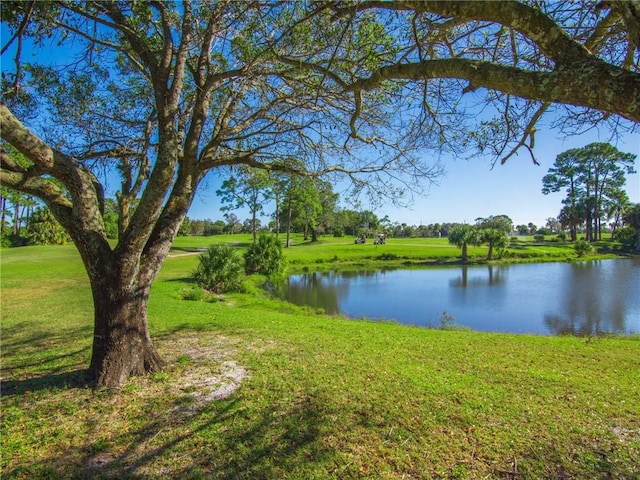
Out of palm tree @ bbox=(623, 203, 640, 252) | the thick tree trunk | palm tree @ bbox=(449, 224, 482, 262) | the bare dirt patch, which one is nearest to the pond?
the bare dirt patch

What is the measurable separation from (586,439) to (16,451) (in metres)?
5.07

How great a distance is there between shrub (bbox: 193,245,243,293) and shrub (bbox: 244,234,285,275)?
6141 millimetres

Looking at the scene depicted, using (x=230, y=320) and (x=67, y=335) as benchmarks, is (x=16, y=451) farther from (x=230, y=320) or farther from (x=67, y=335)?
(x=230, y=320)

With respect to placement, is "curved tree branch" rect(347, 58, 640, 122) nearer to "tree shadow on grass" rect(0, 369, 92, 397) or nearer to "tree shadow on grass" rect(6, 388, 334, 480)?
"tree shadow on grass" rect(6, 388, 334, 480)

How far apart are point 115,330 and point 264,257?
18650mm

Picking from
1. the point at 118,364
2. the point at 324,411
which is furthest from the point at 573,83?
the point at 118,364

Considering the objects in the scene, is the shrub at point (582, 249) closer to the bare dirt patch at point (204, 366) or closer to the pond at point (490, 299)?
the pond at point (490, 299)

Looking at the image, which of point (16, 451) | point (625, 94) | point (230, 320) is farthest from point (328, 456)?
point (230, 320)

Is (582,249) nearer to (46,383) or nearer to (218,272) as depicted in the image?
(218,272)

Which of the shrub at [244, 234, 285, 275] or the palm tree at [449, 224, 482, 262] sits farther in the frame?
the palm tree at [449, 224, 482, 262]

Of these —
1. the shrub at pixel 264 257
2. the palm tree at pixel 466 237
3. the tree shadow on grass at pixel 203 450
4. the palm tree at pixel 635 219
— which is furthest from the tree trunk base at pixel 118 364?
the palm tree at pixel 635 219

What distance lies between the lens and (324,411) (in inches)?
143

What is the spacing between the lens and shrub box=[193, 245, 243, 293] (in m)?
15.6

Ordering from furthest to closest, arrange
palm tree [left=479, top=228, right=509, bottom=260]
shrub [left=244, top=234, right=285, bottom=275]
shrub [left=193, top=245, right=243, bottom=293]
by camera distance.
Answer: palm tree [left=479, top=228, right=509, bottom=260] → shrub [left=244, top=234, right=285, bottom=275] → shrub [left=193, top=245, right=243, bottom=293]
